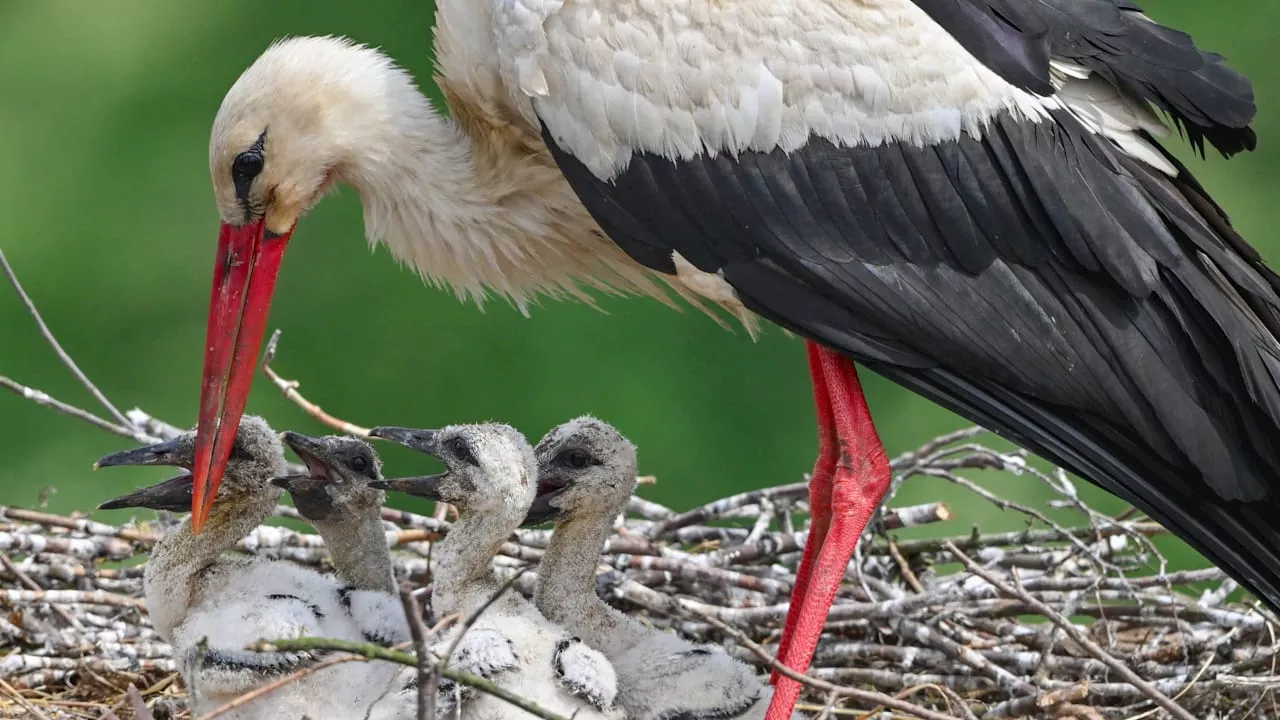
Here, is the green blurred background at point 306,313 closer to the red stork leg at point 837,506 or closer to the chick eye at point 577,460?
the red stork leg at point 837,506

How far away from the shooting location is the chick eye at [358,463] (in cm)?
271

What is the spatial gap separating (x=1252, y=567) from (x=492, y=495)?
1089 mm

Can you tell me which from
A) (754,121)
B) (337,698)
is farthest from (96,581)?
(754,121)

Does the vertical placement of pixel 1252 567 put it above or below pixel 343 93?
below

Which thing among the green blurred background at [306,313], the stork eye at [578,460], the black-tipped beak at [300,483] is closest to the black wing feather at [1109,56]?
the stork eye at [578,460]

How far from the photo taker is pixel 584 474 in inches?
106

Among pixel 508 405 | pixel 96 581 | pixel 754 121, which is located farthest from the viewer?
pixel 508 405

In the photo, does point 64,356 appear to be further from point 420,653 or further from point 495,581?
point 420,653

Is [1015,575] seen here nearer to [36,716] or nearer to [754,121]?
[754,121]

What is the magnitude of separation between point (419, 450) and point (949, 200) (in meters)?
0.88

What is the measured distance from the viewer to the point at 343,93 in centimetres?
282

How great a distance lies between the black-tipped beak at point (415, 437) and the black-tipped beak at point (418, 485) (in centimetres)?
4

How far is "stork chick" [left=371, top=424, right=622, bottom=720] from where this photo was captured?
94.1 inches

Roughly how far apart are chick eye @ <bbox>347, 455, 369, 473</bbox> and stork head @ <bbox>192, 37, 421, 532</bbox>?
0.61 feet
